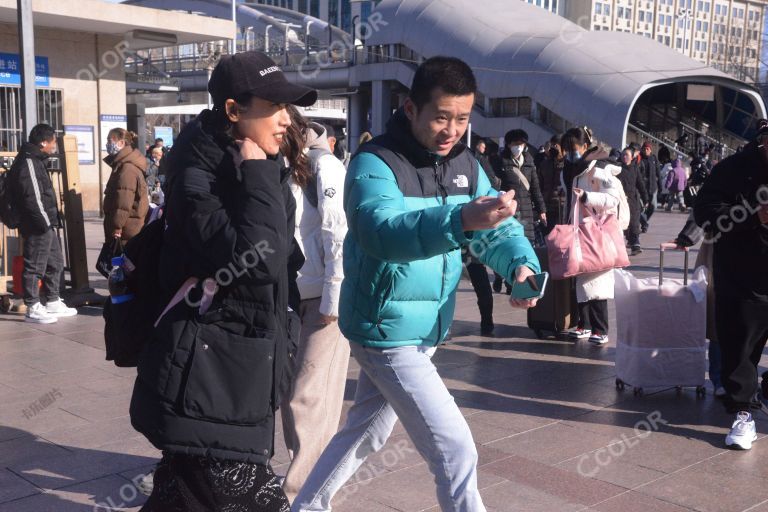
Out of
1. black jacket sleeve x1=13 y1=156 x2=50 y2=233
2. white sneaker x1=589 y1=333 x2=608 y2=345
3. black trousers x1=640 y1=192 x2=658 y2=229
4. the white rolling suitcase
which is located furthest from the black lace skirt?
black trousers x1=640 y1=192 x2=658 y2=229

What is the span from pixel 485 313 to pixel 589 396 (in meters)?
2.18

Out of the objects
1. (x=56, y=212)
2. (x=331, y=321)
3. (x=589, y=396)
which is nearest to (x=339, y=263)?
(x=331, y=321)

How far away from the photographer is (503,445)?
15.3ft

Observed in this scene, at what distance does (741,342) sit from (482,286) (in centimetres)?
317

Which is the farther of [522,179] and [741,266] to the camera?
[522,179]

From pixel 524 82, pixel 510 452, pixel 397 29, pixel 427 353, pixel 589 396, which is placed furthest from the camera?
pixel 397 29

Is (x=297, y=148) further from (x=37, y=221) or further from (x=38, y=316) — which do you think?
(x=38, y=316)

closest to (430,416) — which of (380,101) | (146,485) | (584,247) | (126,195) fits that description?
(146,485)

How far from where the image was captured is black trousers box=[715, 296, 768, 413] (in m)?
4.66

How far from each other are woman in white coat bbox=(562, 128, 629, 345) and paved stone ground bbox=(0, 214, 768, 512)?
0.42m

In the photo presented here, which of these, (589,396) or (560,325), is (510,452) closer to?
(589,396)

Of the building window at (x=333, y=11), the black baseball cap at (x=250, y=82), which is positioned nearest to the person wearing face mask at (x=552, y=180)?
the black baseball cap at (x=250, y=82)

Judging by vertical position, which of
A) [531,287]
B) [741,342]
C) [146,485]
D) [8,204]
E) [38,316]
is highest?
[531,287]

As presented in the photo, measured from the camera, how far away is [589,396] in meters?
5.68
